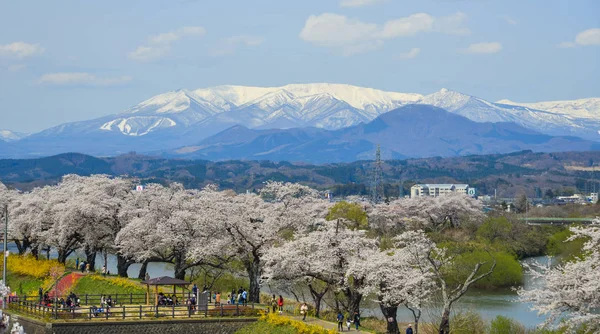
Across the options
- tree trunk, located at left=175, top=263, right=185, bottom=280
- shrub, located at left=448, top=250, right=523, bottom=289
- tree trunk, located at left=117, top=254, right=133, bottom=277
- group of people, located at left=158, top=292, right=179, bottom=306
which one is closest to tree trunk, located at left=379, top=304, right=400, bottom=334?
group of people, located at left=158, top=292, right=179, bottom=306

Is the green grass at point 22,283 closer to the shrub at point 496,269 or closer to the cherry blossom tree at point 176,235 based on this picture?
the cherry blossom tree at point 176,235

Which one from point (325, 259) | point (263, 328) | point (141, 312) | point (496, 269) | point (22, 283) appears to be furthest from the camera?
point (496, 269)

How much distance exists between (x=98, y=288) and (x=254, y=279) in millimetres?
10392

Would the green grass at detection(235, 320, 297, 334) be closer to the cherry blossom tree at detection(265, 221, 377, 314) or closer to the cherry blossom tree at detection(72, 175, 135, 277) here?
the cherry blossom tree at detection(265, 221, 377, 314)

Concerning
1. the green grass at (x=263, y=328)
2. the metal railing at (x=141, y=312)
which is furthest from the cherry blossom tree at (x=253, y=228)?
the green grass at (x=263, y=328)

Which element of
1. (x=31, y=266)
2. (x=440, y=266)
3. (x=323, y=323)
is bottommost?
(x=323, y=323)

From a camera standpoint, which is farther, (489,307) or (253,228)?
(489,307)

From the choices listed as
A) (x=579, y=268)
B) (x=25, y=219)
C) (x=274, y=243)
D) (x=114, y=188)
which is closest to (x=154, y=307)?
(x=274, y=243)

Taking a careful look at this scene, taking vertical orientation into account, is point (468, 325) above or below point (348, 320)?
below

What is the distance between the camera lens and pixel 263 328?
121ft

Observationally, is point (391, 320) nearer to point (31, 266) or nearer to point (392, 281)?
point (392, 281)

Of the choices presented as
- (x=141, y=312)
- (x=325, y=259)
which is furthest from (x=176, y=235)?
(x=141, y=312)

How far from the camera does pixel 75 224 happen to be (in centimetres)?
5728

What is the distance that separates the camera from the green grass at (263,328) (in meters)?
35.8
